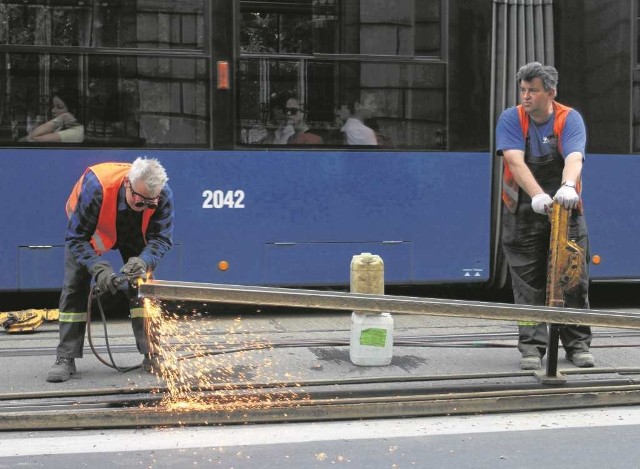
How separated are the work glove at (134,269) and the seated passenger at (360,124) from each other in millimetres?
3198

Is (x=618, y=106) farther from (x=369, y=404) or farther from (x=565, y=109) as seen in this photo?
(x=369, y=404)

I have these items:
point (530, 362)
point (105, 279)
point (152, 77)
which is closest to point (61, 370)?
point (105, 279)

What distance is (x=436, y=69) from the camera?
315 inches

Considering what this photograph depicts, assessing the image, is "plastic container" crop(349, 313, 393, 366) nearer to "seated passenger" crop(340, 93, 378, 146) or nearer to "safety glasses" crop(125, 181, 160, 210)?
"safety glasses" crop(125, 181, 160, 210)

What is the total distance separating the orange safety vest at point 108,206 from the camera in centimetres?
537

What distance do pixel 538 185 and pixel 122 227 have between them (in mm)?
2820

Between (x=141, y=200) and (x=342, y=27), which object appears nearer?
(x=141, y=200)

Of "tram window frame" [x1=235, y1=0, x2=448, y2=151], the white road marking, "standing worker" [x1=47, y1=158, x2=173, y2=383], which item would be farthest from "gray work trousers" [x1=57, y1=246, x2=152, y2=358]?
"tram window frame" [x1=235, y1=0, x2=448, y2=151]

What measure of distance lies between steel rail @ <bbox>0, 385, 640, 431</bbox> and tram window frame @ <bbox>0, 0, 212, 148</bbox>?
10.8 feet

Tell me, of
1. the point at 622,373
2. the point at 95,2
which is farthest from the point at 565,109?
the point at 95,2

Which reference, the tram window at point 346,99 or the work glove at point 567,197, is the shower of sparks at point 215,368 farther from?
the work glove at point 567,197

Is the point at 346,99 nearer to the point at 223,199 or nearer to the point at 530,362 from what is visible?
the point at 223,199

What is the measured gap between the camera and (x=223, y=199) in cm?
766

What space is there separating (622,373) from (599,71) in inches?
145
